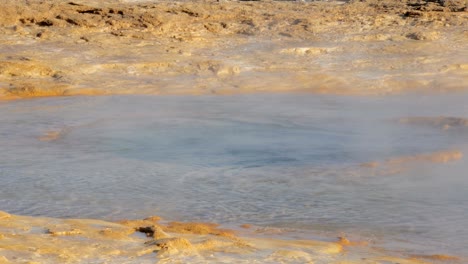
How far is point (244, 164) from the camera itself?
18.9ft

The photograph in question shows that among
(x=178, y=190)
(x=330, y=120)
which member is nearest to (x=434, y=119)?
(x=330, y=120)

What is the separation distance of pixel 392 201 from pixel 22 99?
434 centimetres

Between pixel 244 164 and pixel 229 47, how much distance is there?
154 inches

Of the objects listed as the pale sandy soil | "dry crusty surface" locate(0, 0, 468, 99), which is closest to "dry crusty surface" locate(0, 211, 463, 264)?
the pale sandy soil

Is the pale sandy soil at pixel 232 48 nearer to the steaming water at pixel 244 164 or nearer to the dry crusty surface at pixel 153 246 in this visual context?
the steaming water at pixel 244 164

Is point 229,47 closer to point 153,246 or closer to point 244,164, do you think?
point 244,164

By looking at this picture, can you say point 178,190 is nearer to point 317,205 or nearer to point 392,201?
point 317,205

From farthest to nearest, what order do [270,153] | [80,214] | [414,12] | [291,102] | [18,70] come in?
[414,12], [18,70], [291,102], [270,153], [80,214]

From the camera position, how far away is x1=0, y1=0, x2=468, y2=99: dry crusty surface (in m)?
8.52

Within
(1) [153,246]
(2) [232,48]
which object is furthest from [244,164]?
(2) [232,48]

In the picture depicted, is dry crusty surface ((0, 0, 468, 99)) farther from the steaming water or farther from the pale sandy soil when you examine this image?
the steaming water

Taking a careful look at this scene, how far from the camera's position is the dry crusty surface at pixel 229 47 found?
336 inches

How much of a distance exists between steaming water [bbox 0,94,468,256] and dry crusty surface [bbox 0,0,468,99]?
438 mm

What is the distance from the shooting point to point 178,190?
5.16 metres
